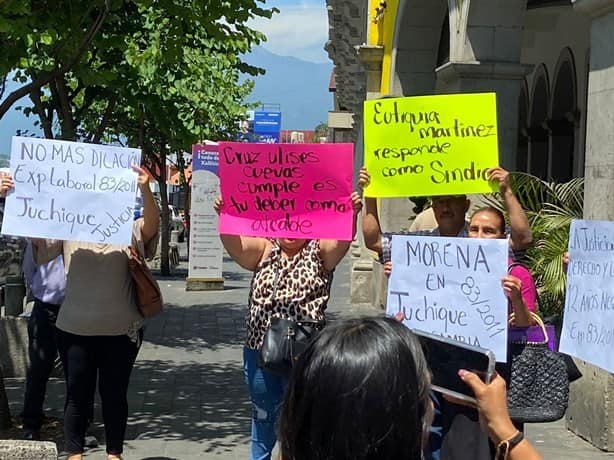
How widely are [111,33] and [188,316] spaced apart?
6.26 metres

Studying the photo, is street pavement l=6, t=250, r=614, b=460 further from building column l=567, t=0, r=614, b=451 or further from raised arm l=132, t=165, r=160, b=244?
raised arm l=132, t=165, r=160, b=244

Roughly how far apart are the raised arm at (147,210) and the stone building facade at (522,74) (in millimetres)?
3093

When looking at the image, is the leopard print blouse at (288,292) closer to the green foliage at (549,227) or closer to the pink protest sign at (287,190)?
the pink protest sign at (287,190)

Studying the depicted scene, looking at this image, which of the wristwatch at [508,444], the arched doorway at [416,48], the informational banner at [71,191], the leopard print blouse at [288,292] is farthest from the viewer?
the arched doorway at [416,48]

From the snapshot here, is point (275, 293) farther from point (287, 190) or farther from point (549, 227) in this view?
point (549, 227)

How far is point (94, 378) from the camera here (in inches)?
255

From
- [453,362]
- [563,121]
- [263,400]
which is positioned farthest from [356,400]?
[563,121]

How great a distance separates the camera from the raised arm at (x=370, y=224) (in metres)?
5.30

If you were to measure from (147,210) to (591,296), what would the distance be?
2.72 meters

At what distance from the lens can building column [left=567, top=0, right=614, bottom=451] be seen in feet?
24.6

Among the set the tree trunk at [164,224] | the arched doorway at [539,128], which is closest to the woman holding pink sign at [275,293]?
the arched doorway at [539,128]

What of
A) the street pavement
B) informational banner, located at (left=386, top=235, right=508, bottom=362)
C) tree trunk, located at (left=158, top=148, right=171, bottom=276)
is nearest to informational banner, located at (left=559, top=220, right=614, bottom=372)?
informational banner, located at (left=386, top=235, right=508, bottom=362)

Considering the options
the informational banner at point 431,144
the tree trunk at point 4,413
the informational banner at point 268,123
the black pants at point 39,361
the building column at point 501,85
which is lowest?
the tree trunk at point 4,413

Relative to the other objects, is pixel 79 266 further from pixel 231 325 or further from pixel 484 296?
pixel 231 325
